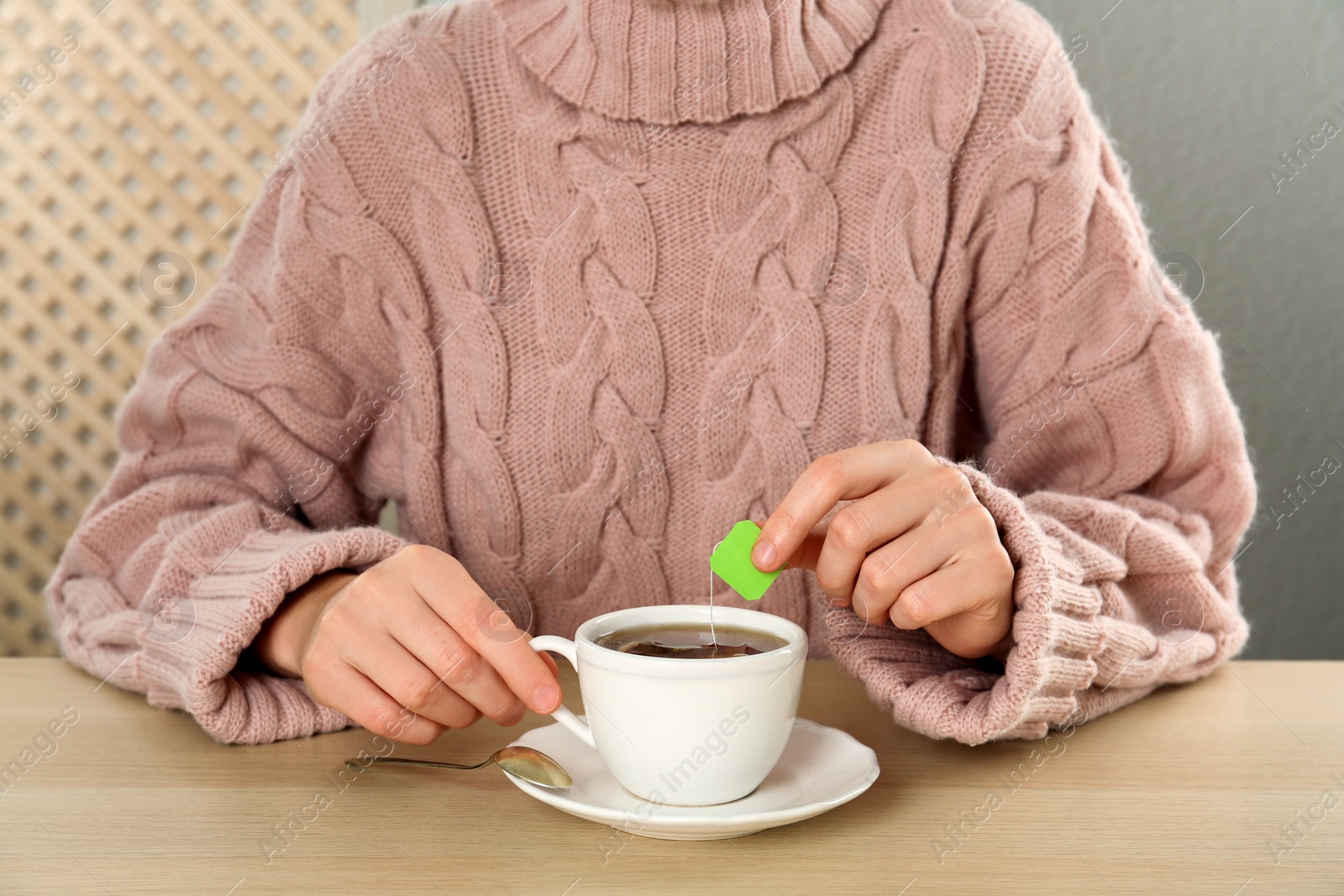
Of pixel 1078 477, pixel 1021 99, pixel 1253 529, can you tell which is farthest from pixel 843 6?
pixel 1253 529

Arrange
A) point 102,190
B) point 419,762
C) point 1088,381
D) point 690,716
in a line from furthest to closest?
1. point 102,190
2. point 1088,381
3. point 419,762
4. point 690,716

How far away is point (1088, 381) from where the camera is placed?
31.2 inches

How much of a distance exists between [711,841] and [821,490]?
0.18m

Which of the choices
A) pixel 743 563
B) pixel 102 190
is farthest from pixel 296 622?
pixel 102 190

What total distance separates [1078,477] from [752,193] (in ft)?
1.06

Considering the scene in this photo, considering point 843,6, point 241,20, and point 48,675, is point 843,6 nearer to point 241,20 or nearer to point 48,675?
point 48,675

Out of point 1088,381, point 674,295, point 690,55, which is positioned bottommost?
point 1088,381

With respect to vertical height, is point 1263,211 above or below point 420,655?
below

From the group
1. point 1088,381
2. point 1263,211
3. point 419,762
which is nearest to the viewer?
point 419,762

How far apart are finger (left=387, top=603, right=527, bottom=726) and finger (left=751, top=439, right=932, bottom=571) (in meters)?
0.16

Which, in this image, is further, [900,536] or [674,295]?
[674,295]

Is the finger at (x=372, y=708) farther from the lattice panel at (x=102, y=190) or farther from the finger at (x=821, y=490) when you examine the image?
the lattice panel at (x=102, y=190)

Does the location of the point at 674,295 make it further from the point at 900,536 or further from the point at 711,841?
the point at 711,841

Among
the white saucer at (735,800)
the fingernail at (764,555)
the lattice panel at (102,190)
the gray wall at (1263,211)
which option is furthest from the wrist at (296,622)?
the lattice panel at (102,190)
